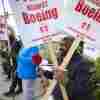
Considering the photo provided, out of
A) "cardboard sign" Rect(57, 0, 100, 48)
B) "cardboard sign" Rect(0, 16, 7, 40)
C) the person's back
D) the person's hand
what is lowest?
the person's back

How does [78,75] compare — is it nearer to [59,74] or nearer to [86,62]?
[86,62]

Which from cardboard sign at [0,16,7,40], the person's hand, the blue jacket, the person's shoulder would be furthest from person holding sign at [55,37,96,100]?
cardboard sign at [0,16,7,40]

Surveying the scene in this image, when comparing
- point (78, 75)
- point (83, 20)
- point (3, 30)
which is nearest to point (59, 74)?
point (78, 75)

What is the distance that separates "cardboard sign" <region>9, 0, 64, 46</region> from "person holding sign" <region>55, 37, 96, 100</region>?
266 mm

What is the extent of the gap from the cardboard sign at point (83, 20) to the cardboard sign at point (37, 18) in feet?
0.26

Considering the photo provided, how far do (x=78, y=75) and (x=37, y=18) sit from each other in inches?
29.0

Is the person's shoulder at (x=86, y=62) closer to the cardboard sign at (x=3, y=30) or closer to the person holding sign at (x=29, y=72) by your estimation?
the person holding sign at (x=29, y=72)

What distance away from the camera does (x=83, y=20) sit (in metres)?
3.16

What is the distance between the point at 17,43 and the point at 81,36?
1897mm

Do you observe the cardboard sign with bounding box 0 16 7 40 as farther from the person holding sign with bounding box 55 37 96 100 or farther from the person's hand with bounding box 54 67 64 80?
the person's hand with bounding box 54 67 64 80

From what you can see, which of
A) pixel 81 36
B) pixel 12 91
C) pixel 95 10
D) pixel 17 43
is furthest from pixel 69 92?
pixel 12 91

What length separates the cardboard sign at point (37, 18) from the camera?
125 inches

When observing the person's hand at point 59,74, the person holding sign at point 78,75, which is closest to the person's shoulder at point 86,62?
the person holding sign at point 78,75

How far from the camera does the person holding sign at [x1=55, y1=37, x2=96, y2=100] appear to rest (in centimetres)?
348
